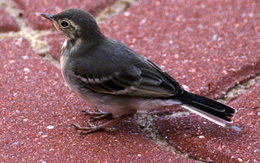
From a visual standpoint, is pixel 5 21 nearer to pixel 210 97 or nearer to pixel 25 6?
pixel 25 6

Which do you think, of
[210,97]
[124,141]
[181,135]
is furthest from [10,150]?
[210,97]

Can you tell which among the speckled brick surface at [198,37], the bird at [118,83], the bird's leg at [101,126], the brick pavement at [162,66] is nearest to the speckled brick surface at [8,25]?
the brick pavement at [162,66]

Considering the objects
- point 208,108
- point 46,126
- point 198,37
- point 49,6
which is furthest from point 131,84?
point 49,6

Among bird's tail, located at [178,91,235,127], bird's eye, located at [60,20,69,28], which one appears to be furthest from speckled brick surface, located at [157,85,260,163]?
bird's eye, located at [60,20,69,28]

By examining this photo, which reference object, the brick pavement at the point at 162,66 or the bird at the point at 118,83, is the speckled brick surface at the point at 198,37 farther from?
the bird at the point at 118,83

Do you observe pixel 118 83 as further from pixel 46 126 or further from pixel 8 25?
pixel 8 25

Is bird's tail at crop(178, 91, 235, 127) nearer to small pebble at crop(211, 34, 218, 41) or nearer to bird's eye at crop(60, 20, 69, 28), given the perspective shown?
bird's eye at crop(60, 20, 69, 28)

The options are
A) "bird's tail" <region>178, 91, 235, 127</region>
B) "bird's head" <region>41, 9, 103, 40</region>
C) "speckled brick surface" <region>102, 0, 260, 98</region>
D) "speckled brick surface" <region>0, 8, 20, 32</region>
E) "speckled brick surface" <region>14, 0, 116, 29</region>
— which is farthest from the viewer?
"speckled brick surface" <region>14, 0, 116, 29</region>

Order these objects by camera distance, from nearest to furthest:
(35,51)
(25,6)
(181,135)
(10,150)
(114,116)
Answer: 1. (10,150)
2. (181,135)
3. (114,116)
4. (35,51)
5. (25,6)
